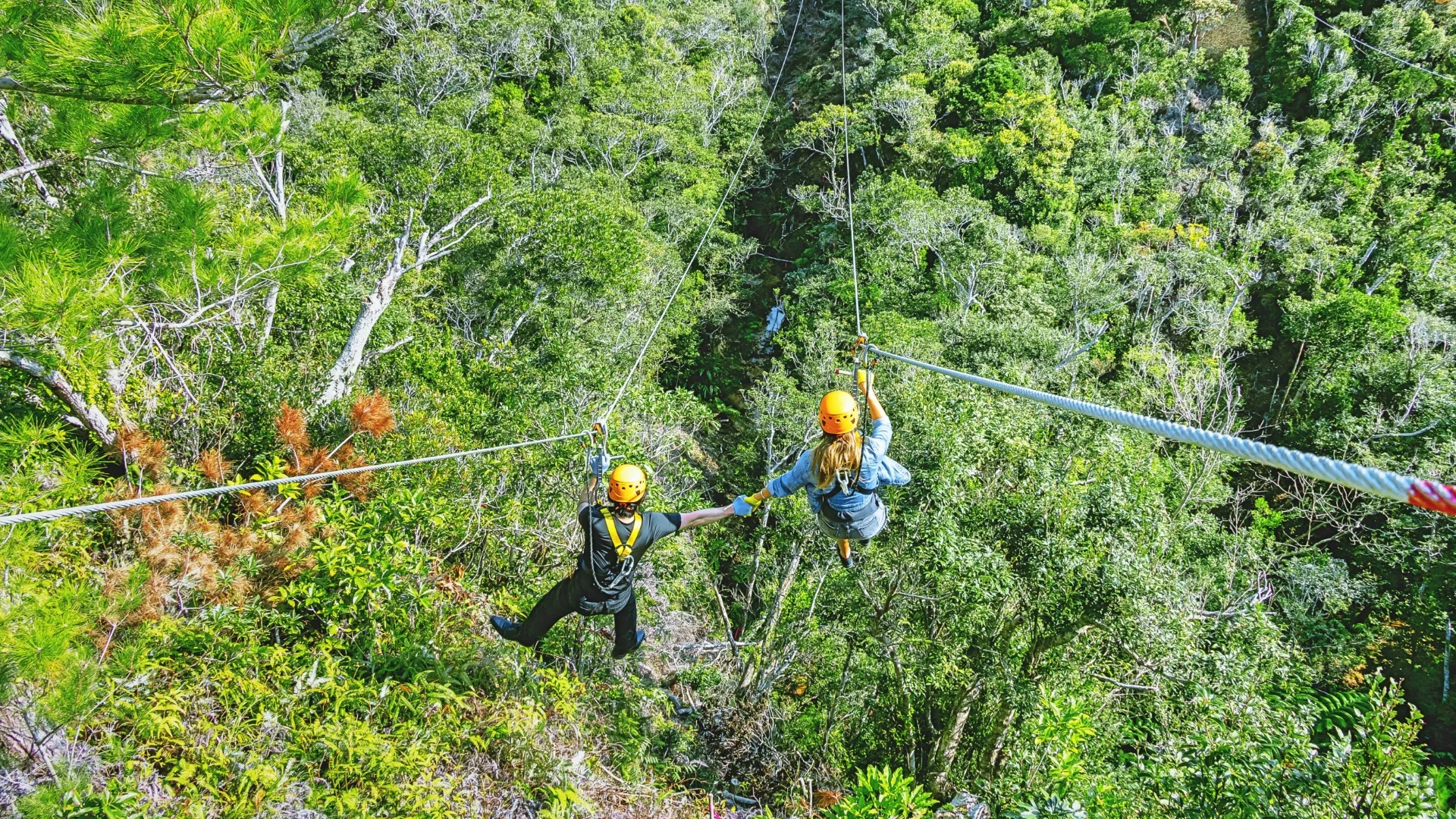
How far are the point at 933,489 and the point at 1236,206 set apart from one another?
21.9 meters

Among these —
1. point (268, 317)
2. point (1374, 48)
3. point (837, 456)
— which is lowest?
point (268, 317)

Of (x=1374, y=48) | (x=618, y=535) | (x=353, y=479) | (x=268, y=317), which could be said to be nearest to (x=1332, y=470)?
(x=618, y=535)

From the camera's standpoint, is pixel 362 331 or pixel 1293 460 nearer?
pixel 1293 460

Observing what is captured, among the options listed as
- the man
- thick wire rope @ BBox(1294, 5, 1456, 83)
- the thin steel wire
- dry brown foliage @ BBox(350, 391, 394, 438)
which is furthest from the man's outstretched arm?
thick wire rope @ BBox(1294, 5, 1456, 83)

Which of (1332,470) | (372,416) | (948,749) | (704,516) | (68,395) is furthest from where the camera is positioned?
(948,749)

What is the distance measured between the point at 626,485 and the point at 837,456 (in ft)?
3.36

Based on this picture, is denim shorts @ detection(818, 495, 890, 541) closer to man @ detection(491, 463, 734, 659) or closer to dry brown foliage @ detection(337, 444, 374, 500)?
man @ detection(491, 463, 734, 659)

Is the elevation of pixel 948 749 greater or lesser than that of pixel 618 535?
lesser

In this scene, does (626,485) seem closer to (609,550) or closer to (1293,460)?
(609,550)

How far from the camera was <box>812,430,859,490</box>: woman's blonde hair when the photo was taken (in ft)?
11.6

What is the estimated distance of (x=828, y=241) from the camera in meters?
24.7

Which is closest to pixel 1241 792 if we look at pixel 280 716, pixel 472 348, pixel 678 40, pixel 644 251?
pixel 280 716

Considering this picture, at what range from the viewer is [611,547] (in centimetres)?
362

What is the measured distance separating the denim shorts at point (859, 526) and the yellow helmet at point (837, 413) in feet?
1.62
